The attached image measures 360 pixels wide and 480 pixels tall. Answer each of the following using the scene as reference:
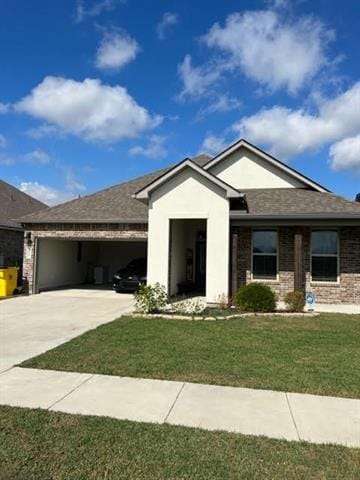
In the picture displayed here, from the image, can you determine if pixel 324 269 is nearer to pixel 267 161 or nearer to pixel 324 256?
pixel 324 256

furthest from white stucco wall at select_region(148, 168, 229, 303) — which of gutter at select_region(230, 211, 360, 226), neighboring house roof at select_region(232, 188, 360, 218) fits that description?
neighboring house roof at select_region(232, 188, 360, 218)

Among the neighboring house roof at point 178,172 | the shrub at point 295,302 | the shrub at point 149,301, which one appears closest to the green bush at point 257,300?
the shrub at point 295,302

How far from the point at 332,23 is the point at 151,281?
10.3 m

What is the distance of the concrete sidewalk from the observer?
4.16 metres

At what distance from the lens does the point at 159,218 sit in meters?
14.2

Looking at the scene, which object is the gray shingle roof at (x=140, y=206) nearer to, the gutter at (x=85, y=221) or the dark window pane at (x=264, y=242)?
the gutter at (x=85, y=221)

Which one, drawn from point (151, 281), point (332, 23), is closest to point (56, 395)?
point (151, 281)

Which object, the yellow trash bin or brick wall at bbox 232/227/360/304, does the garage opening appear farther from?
brick wall at bbox 232/227/360/304

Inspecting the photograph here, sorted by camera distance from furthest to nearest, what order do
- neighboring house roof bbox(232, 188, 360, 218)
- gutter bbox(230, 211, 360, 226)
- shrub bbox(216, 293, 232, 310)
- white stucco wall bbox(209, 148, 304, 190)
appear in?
white stucco wall bbox(209, 148, 304, 190) → neighboring house roof bbox(232, 188, 360, 218) → gutter bbox(230, 211, 360, 226) → shrub bbox(216, 293, 232, 310)

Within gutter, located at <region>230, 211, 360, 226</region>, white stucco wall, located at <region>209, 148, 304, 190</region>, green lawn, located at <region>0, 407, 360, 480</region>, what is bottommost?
green lawn, located at <region>0, 407, 360, 480</region>

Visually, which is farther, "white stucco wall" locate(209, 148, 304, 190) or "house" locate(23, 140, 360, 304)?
"white stucco wall" locate(209, 148, 304, 190)

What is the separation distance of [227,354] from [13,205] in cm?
1982

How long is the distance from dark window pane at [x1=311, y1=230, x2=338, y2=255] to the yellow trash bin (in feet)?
40.9

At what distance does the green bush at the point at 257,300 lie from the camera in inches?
451
